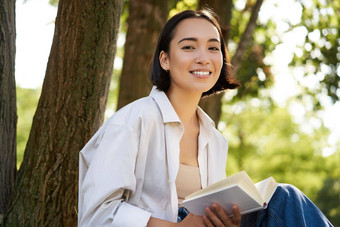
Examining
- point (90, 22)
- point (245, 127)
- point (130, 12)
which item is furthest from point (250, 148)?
point (90, 22)

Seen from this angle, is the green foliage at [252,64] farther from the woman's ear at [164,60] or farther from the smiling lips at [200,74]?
the smiling lips at [200,74]

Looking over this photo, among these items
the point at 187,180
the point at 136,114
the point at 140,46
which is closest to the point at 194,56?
the point at 136,114

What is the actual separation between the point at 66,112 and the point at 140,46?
2578 mm

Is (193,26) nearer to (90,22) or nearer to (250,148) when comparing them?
(90,22)

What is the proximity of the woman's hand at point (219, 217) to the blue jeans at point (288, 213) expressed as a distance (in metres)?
0.19

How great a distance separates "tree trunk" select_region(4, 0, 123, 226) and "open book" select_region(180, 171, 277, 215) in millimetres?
1355

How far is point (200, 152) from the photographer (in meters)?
3.44

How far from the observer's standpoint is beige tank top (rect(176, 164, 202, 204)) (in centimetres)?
323

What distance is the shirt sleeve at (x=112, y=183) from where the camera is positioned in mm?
2777

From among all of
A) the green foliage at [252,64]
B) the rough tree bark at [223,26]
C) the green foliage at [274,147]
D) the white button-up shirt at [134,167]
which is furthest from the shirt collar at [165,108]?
the green foliage at [274,147]

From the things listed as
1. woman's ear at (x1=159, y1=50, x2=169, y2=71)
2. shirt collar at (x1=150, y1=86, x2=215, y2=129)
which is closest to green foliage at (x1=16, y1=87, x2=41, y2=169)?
woman's ear at (x1=159, y1=50, x2=169, y2=71)

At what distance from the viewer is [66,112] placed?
3.82 meters

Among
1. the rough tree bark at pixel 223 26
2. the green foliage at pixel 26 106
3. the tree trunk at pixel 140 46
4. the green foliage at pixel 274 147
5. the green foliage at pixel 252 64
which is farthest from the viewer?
the green foliage at pixel 274 147

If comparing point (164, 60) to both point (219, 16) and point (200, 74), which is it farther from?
point (219, 16)
